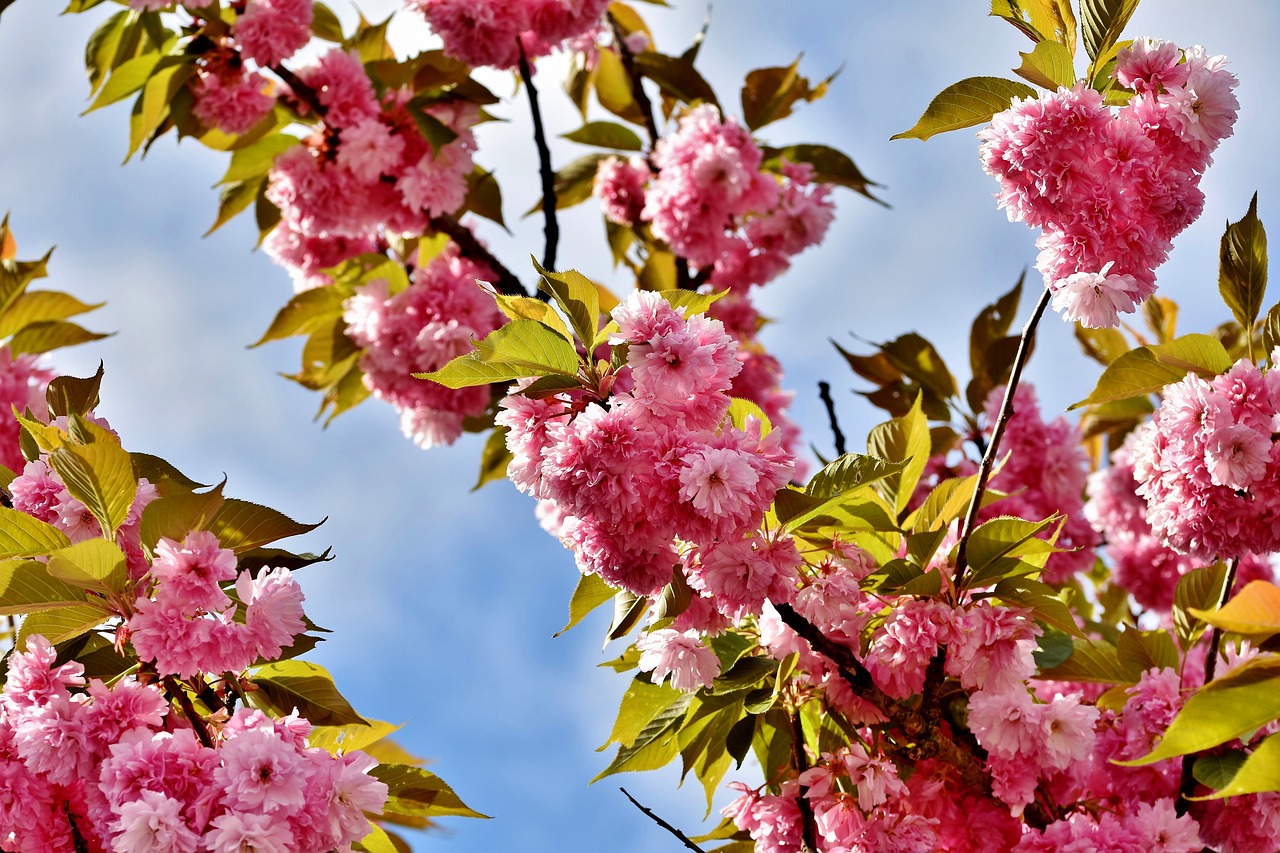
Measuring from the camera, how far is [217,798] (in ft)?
4.94

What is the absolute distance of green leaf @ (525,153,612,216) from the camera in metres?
4.37

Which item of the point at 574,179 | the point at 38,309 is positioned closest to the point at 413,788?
the point at 38,309

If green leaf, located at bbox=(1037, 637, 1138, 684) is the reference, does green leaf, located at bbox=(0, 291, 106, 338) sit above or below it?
above

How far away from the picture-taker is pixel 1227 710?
1412mm

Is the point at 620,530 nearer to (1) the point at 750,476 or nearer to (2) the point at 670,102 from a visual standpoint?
(1) the point at 750,476

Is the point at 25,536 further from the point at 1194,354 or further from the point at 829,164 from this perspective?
the point at 829,164

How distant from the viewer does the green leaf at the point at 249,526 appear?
173 centimetres

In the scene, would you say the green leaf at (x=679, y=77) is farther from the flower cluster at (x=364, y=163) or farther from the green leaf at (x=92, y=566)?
the green leaf at (x=92, y=566)

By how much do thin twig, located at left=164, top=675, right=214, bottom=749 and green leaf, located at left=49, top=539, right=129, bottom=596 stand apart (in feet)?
0.56

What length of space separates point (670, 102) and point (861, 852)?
3146 mm

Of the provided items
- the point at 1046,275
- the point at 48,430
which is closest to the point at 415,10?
the point at 48,430

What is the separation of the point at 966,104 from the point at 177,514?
1.36 meters

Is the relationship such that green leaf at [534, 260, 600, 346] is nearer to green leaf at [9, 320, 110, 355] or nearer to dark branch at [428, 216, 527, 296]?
dark branch at [428, 216, 527, 296]

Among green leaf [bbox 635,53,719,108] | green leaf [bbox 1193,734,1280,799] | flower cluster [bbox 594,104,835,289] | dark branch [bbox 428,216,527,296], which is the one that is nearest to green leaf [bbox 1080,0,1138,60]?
green leaf [bbox 1193,734,1280,799]
